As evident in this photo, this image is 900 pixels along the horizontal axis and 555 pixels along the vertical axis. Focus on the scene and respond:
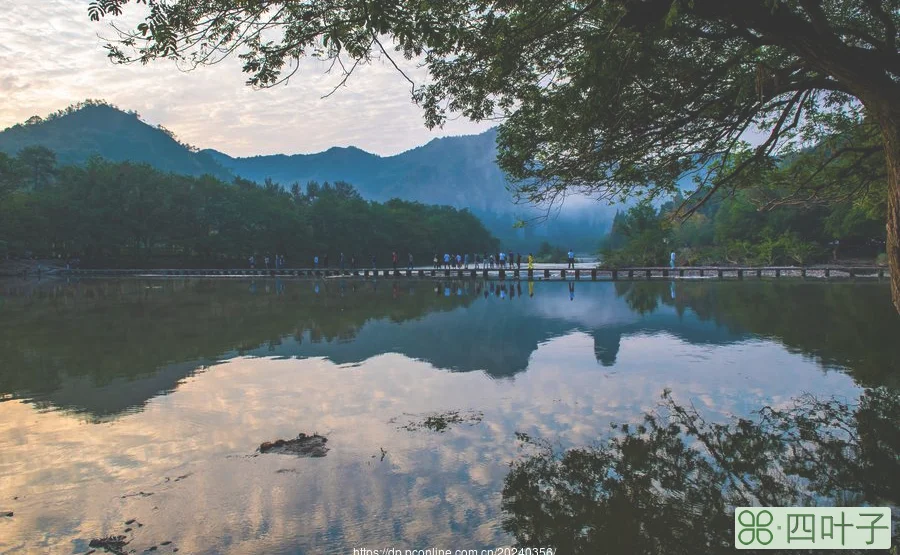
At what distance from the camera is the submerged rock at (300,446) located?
7.03 metres

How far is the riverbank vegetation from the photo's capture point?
205ft

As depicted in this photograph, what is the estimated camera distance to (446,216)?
367 ft

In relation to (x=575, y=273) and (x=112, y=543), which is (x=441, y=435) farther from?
(x=575, y=273)

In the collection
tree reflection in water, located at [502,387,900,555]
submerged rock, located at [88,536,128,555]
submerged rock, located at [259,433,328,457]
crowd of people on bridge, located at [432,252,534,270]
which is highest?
crowd of people on bridge, located at [432,252,534,270]

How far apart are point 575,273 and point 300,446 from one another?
1421 inches

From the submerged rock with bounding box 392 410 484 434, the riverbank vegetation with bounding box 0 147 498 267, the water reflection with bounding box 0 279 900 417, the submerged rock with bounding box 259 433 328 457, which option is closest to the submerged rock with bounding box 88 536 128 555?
the submerged rock with bounding box 259 433 328 457

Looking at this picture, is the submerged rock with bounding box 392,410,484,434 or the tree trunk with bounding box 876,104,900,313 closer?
the tree trunk with bounding box 876,104,900,313

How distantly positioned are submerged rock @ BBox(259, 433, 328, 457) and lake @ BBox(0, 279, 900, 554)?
0.10 metres

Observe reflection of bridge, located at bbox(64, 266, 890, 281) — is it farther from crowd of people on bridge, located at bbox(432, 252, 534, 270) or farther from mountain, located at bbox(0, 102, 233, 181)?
mountain, located at bbox(0, 102, 233, 181)

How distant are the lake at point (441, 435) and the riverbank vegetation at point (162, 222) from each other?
181ft

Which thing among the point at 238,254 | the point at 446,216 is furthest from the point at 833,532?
the point at 446,216

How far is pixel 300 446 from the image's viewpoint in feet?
23.8

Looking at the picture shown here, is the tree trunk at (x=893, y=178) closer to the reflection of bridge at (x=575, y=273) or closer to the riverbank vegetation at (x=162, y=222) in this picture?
the reflection of bridge at (x=575, y=273)

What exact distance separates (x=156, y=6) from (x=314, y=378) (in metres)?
6.93
